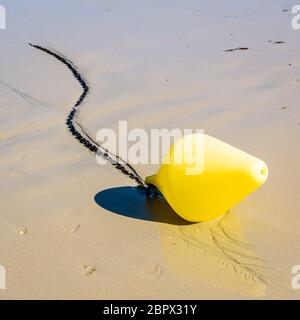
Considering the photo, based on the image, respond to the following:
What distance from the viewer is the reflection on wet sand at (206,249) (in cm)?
226

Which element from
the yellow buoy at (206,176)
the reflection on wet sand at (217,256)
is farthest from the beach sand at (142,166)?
the yellow buoy at (206,176)

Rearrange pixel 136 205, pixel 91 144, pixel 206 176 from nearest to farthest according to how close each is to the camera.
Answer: pixel 206 176
pixel 136 205
pixel 91 144

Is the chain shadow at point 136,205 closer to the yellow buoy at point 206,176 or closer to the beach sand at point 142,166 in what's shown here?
the beach sand at point 142,166

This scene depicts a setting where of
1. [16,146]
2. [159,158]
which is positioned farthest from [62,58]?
[159,158]

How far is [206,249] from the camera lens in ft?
7.97

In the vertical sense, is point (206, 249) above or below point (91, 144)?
below

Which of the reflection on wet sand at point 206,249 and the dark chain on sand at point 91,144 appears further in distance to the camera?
the dark chain on sand at point 91,144

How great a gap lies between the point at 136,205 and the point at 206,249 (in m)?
0.55

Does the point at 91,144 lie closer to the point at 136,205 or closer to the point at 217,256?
the point at 136,205

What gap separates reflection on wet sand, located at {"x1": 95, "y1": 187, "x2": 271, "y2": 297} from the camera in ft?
7.42

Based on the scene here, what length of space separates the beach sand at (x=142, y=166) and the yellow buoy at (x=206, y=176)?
0.53 ft

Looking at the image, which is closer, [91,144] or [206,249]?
[206,249]

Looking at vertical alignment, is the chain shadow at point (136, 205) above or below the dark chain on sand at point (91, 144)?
below

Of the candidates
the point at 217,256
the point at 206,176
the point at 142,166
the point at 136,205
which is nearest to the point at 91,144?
the point at 142,166
